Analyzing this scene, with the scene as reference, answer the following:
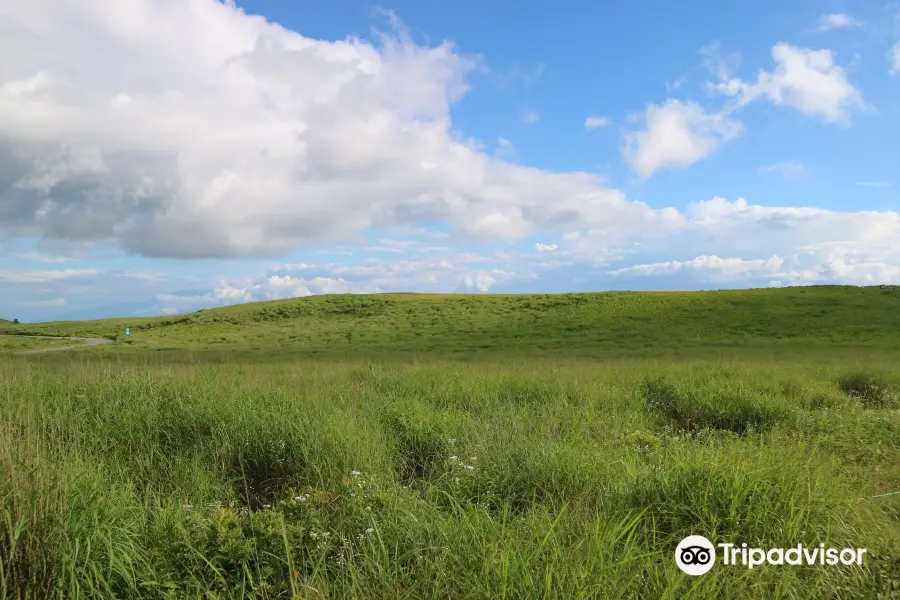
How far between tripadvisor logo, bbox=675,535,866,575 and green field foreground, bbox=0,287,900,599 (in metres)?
0.07

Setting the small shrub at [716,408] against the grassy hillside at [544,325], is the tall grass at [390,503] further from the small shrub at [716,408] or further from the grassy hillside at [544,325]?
the grassy hillside at [544,325]

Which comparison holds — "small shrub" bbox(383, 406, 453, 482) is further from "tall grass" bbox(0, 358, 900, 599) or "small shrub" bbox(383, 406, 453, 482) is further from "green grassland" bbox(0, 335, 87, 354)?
"green grassland" bbox(0, 335, 87, 354)

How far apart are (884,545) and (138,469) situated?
7112 mm

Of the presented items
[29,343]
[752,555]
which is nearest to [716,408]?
[752,555]

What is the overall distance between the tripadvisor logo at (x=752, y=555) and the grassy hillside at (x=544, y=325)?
24045 millimetres

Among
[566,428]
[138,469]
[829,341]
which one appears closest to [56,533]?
[138,469]

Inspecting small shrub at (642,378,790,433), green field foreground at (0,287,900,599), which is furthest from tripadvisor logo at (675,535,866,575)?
small shrub at (642,378,790,433)

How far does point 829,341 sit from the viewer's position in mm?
32656

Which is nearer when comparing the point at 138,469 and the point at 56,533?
the point at 56,533

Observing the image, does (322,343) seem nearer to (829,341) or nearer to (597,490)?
(829,341)

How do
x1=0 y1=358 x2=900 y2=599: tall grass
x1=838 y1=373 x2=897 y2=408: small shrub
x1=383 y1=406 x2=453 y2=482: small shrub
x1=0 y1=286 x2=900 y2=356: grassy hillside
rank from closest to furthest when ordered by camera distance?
x1=0 y1=358 x2=900 y2=599: tall grass → x1=383 y1=406 x2=453 y2=482: small shrub → x1=838 y1=373 x2=897 y2=408: small shrub → x1=0 y1=286 x2=900 y2=356: grassy hillside

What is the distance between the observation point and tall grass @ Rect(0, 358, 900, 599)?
328 cm

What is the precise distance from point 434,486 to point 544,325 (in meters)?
39.6

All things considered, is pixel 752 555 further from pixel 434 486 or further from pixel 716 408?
pixel 716 408
